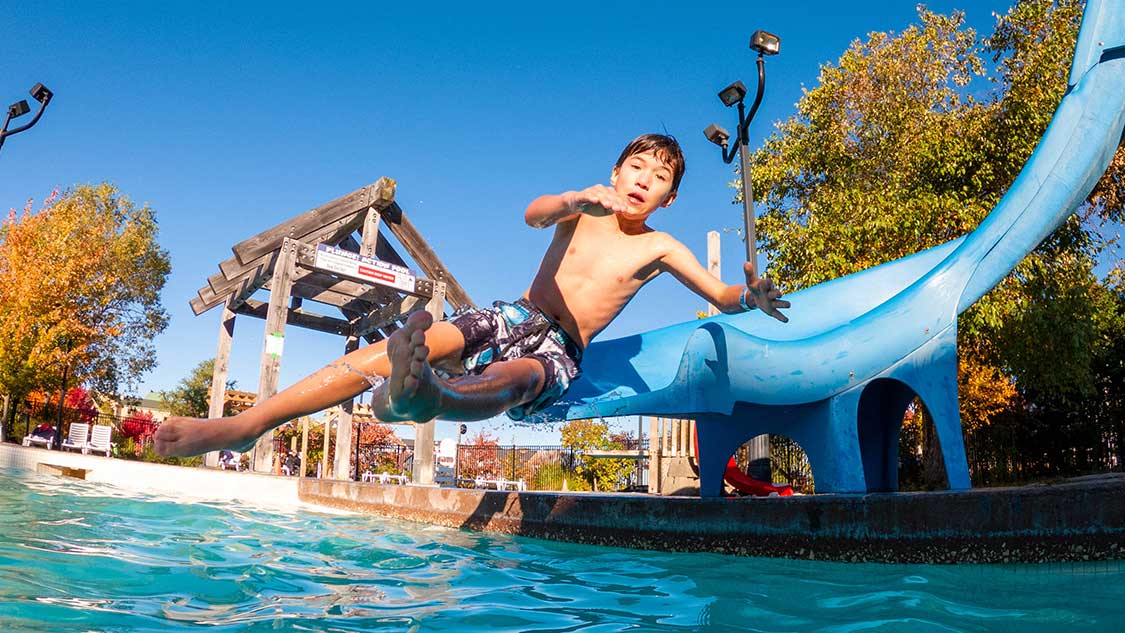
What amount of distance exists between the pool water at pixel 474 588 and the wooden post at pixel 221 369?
20.3 ft

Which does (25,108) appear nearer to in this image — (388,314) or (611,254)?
(388,314)

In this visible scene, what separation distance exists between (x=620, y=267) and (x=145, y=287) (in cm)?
3020

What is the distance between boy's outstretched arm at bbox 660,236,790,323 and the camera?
9.87ft

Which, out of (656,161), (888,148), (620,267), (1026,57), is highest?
(1026,57)

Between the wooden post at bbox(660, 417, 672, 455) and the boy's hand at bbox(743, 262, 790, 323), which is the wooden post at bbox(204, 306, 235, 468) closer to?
the wooden post at bbox(660, 417, 672, 455)

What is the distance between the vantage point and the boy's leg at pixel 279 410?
253cm

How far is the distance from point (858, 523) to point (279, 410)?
107 inches

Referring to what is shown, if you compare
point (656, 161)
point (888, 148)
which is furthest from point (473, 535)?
point (888, 148)

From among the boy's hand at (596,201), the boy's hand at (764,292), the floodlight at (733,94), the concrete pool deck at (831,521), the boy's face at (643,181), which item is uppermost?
the floodlight at (733,94)

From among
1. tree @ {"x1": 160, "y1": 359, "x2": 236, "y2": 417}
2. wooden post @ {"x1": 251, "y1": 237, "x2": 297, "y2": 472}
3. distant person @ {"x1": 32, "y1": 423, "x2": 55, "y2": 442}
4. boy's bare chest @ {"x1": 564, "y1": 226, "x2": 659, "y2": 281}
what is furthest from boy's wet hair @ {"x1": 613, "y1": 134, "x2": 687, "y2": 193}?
tree @ {"x1": 160, "y1": 359, "x2": 236, "y2": 417}

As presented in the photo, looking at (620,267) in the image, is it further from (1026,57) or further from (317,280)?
(1026,57)

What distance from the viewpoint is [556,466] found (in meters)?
15.9

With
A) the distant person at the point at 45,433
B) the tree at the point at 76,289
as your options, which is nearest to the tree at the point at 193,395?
the tree at the point at 76,289

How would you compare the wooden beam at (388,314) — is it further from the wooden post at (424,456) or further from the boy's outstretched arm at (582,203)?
the boy's outstretched arm at (582,203)
